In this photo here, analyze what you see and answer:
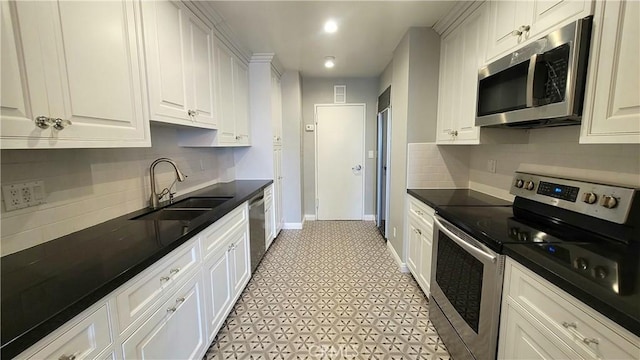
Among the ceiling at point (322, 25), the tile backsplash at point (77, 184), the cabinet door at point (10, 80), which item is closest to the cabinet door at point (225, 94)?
the ceiling at point (322, 25)

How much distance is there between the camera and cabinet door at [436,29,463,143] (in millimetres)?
2211

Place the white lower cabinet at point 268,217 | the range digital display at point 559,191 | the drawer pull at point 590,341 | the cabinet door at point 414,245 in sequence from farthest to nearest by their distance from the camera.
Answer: the white lower cabinet at point 268,217
the cabinet door at point 414,245
the range digital display at point 559,191
the drawer pull at point 590,341

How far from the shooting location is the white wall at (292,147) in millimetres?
4059

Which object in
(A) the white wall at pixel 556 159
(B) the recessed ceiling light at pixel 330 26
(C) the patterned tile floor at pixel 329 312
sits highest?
(B) the recessed ceiling light at pixel 330 26

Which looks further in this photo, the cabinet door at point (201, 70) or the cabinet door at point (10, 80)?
the cabinet door at point (201, 70)

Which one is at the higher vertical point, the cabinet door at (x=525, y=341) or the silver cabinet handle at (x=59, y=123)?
the silver cabinet handle at (x=59, y=123)

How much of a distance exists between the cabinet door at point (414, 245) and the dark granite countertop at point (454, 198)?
0.90 ft

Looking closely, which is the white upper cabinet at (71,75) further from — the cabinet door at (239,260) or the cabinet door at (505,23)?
the cabinet door at (505,23)

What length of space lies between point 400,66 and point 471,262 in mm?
2233

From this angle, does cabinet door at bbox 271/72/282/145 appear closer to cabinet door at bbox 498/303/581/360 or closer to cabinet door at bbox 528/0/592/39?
cabinet door at bbox 528/0/592/39

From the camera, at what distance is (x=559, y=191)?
1.40 m

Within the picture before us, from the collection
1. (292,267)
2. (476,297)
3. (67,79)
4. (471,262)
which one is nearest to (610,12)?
(471,262)

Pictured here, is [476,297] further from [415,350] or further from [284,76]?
[284,76]

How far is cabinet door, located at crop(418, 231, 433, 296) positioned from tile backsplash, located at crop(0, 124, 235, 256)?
2201 millimetres
